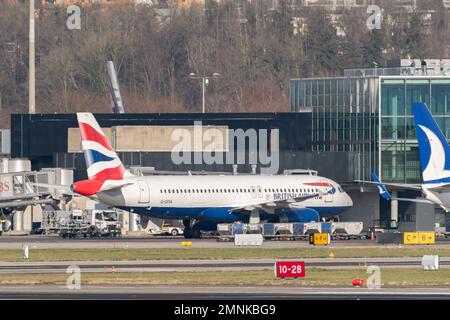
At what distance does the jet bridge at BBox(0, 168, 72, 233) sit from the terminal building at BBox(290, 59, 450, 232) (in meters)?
25.5

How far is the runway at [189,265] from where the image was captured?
253ft

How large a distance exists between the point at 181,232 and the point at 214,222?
10.4 meters

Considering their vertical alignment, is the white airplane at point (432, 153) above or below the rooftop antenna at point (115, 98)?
below

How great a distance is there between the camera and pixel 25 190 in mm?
132625

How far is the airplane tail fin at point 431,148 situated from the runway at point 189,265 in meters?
10.9

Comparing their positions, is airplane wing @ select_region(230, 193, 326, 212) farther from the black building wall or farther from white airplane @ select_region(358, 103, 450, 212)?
the black building wall

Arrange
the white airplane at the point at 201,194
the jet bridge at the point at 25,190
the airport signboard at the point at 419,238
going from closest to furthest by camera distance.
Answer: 1. the airport signboard at the point at 419,238
2. the white airplane at the point at 201,194
3. the jet bridge at the point at 25,190

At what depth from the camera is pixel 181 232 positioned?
12756 centimetres

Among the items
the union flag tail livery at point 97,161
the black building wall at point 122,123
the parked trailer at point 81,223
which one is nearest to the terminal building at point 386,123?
the black building wall at point 122,123

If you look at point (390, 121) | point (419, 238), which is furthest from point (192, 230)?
point (390, 121)

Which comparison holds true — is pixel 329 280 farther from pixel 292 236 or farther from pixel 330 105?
pixel 330 105

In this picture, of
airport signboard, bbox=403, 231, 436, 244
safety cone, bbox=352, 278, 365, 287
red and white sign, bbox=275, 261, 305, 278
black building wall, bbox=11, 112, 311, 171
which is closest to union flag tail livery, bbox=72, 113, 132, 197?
airport signboard, bbox=403, 231, 436, 244

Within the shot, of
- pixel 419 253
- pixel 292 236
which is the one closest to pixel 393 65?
pixel 292 236

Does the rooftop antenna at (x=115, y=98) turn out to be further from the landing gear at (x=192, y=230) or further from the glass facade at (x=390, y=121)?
the landing gear at (x=192, y=230)
